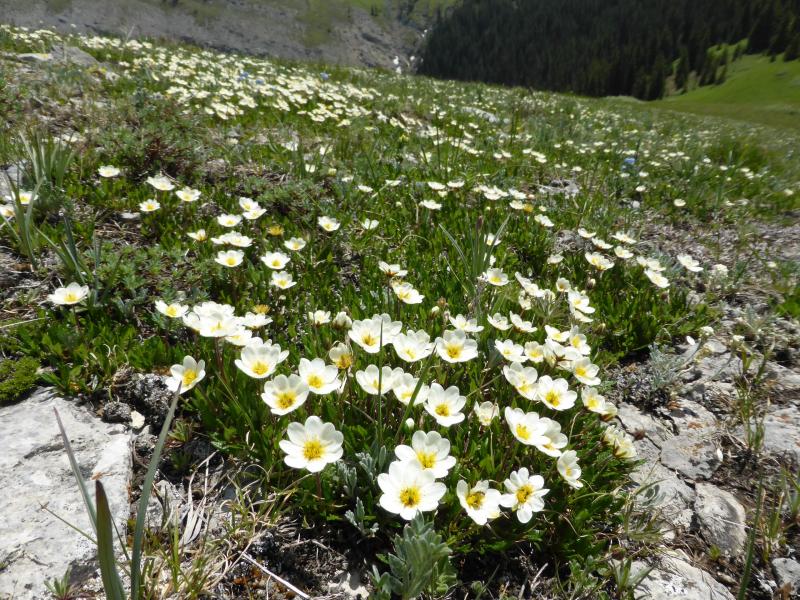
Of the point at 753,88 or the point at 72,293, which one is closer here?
the point at 72,293

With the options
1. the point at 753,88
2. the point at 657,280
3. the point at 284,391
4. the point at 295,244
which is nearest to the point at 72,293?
the point at 295,244

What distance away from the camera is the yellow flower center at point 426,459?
1881 millimetres

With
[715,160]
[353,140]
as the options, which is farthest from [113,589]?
[715,160]

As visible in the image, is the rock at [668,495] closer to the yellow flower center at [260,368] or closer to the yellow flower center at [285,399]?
the yellow flower center at [285,399]

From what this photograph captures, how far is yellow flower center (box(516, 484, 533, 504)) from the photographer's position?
1851 mm

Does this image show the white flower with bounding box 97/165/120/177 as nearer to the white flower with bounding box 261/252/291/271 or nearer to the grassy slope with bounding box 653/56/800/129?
the white flower with bounding box 261/252/291/271

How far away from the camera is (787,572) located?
193cm

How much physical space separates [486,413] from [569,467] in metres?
0.47

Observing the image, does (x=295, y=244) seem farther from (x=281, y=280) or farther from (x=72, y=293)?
(x=72, y=293)

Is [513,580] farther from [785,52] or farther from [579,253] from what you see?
[785,52]

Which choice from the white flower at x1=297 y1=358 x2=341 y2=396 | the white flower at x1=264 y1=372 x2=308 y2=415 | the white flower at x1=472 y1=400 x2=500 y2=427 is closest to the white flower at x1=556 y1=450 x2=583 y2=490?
the white flower at x1=472 y1=400 x2=500 y2=427

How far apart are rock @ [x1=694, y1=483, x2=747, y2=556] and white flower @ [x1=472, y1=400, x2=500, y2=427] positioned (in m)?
1.07

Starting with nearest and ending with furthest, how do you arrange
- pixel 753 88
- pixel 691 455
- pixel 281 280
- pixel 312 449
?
pixel 312 449, pixel 691 455, pixel 281 280, pixel 753 88

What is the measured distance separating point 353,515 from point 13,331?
2200 mm
